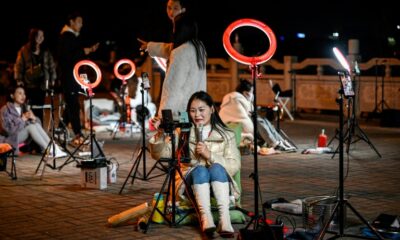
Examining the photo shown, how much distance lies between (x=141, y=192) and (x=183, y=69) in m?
Answer: 1.90

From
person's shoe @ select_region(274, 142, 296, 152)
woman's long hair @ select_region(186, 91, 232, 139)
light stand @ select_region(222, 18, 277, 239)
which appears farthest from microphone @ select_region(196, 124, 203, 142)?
person's shoe @ select_region(274, 142, 296, 152)

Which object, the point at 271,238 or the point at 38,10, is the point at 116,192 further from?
the point at 38,10

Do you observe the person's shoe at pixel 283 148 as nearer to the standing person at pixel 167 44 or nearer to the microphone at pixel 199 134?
the standing person at pixel 167 44

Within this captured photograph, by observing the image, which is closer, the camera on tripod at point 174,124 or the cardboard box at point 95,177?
the camera on tripod at point 174,124

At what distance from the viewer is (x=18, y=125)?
12133 millimetres

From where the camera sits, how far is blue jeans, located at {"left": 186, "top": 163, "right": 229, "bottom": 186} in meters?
6.93

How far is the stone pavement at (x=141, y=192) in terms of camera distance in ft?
23.8

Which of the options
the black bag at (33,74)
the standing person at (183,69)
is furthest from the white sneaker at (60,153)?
the standing person at (183,69)

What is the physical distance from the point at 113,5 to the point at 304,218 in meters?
23.7

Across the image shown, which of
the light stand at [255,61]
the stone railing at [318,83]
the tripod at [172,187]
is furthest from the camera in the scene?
the stone railing at [318,83]

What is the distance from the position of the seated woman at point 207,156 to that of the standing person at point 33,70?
694 cm

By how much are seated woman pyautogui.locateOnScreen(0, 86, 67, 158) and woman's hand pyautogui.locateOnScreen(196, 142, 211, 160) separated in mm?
5178

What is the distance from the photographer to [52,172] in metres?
10.9

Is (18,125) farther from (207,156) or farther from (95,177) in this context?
(207,156)
